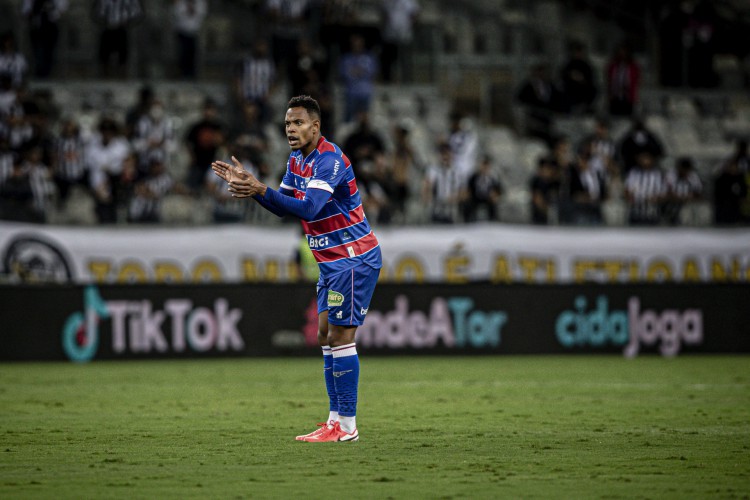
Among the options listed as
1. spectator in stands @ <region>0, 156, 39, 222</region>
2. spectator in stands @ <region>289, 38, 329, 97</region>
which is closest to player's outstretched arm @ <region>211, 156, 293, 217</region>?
spectator in stands @ <region>0, 156, 39, 222</region>

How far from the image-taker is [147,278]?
18.7 meters

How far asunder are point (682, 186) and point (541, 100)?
140 inches

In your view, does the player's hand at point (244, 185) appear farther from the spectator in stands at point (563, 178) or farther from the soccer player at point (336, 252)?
the spectator in stands at point (563, 178)

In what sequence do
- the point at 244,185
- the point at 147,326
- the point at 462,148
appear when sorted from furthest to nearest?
1. the point at 462,148
2. the point at 147,326
3. the point at 244,185

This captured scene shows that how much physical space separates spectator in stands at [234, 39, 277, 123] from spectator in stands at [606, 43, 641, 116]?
6.55 m

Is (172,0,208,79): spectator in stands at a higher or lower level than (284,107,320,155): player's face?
higher

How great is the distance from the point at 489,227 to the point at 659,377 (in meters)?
5.16

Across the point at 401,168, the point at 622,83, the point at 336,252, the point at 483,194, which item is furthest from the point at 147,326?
the point at 622,83

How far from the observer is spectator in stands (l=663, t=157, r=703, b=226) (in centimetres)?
2064

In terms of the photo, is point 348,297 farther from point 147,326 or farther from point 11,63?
point 11,63

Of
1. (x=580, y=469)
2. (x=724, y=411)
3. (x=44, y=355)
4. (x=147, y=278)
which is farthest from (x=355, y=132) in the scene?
(x=580, y=469)

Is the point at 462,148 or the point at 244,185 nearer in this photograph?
the point at 244,185

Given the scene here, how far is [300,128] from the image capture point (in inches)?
364

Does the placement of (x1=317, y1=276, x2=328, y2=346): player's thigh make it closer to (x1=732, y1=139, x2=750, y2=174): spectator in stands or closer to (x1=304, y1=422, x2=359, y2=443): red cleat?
(x1=304, y1=422, x2=359, y2=443): red cleat
